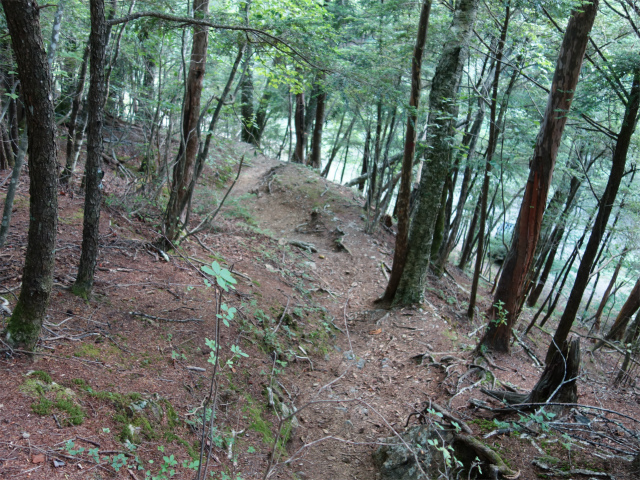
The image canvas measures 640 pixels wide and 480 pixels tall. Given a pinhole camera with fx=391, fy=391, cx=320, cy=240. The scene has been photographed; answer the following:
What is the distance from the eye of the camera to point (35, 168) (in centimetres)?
276

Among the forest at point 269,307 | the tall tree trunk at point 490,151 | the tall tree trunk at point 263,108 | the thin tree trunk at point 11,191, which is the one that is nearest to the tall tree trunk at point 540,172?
the forest at point 269,307

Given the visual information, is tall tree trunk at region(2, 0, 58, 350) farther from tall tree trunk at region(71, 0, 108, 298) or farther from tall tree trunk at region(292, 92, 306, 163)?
tall tree trunk at region(292, 92, 306, 163)

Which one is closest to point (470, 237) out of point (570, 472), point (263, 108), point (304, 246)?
point (304, 246)

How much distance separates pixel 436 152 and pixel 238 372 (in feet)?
16.9

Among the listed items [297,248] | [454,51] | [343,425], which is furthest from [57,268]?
[454,51]

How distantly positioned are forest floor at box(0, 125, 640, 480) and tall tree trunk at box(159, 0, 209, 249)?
0.52 metres

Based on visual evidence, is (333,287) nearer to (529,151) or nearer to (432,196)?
(432,196)

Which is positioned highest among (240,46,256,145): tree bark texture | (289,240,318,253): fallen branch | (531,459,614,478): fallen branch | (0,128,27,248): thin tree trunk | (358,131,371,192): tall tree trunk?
(240,46,256,145): tree bark texture

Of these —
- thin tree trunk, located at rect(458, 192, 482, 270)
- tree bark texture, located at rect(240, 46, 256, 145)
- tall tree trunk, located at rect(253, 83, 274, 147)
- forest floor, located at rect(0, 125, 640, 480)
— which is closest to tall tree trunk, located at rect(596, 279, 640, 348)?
forest floor, located at rect(0, 125, 640, 480)

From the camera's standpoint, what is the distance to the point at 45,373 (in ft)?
9.75

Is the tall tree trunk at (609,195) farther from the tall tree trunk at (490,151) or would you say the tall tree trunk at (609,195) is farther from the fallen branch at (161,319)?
the fallen branch at (161,319)

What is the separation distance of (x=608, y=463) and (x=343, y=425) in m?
2.72

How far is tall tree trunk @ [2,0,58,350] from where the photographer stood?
8.40 ft

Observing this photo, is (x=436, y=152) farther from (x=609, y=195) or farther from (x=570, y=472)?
(x=570, y=472)
